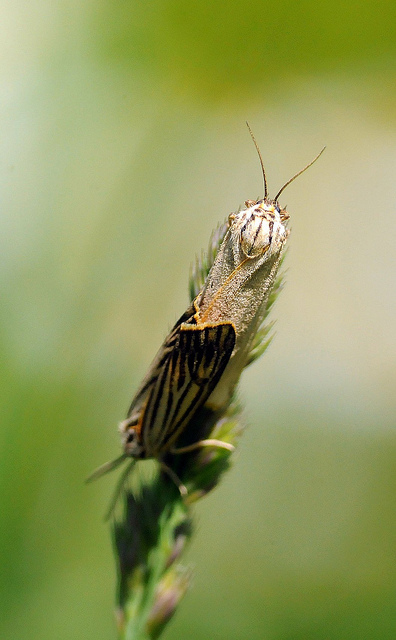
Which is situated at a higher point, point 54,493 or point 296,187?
point 296,187

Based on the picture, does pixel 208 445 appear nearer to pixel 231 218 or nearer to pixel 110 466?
pixel 110 466

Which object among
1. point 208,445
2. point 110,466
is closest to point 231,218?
point 208,445

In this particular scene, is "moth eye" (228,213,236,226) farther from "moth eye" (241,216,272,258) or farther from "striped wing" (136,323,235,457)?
"striped wing" (136,323,235,457)

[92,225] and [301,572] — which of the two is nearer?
[301,572]

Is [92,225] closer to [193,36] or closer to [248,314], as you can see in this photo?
[193,36]

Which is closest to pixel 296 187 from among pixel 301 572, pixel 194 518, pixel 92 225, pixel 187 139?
pixel 187 139

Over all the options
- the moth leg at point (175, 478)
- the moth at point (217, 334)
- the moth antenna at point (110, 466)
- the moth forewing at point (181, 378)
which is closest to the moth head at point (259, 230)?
the moth at point (217, 334)

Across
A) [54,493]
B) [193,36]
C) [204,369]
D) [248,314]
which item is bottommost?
[54,493]
